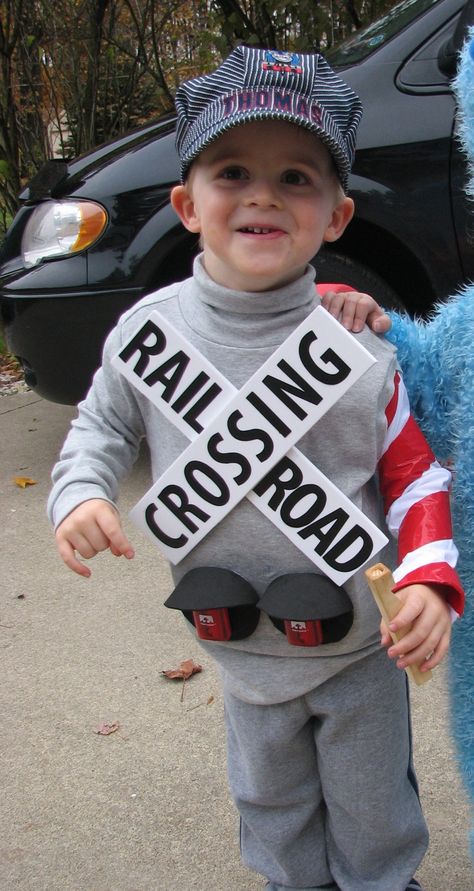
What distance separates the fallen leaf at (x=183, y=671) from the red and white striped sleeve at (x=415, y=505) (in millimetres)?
1282

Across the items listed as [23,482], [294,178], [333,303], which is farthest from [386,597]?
[23,482]

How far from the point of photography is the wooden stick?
1191 millimetres

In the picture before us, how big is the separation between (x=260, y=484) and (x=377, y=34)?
277 centimetres

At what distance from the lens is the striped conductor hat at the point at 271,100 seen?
134cm

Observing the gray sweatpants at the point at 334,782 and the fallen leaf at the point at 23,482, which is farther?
the fallen leaf at the point at 23,482

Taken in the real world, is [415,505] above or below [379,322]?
below

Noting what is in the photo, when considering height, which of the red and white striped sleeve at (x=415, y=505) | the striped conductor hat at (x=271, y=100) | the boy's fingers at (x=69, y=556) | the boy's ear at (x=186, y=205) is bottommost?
the boy's fingers at (x=69, y=556)

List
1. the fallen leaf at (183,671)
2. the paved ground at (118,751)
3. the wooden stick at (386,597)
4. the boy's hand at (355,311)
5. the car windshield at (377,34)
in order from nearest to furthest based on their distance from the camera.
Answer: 1. the wooden stick at (386,597)
2. the boy's hand at (355,311)
3. the paved ground at (118,751)
4. the fallen leaf at (183,671)
5. the car windshield at (377,34)

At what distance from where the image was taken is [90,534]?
1375mm

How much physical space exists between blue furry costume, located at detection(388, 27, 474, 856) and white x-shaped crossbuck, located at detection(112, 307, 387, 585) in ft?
0.72

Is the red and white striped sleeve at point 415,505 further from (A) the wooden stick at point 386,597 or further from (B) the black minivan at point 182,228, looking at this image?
(B) the black minivan at point 182,228

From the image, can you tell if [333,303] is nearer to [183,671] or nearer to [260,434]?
[260,434]

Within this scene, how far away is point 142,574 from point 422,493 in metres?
1.91

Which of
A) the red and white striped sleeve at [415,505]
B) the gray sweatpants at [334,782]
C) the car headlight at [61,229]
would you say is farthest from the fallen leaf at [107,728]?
the car headlight at [61,229]
